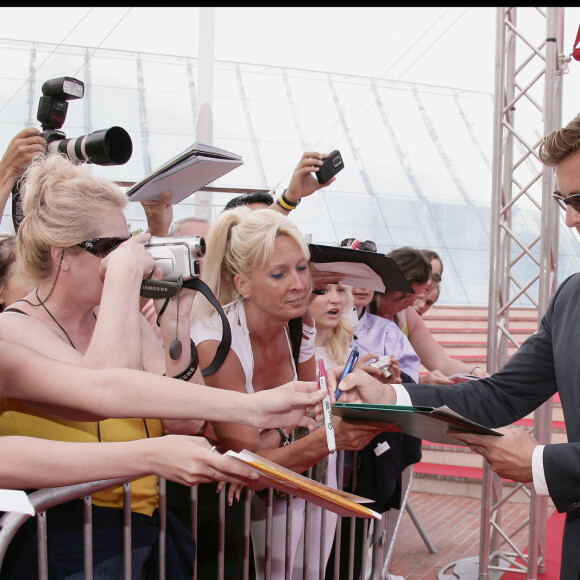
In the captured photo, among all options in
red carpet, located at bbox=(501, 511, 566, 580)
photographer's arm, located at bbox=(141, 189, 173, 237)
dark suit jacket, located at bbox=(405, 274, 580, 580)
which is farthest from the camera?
red carpet, located at bbox=(501, 511, 566, 580)

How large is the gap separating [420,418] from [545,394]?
0.72m

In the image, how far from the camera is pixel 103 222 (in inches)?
71.8

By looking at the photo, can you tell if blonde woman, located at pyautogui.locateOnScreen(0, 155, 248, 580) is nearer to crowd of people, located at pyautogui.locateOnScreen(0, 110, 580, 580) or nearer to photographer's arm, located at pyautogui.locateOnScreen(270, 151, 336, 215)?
crowd of people, located at pyautogui.locateOnScreen(0, 110, 580, 580)

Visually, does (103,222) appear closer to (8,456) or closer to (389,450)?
(8,456)

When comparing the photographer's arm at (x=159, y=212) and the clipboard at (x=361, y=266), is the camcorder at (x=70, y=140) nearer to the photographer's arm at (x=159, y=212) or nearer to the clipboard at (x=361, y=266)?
the photographer's arm at (x=159, y=212)

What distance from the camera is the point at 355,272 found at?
2.48m

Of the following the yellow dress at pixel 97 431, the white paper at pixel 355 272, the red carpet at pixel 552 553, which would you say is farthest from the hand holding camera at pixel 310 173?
the red carpet at pixel 552 553

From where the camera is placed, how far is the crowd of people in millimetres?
1420

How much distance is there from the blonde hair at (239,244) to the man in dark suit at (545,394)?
554 mm

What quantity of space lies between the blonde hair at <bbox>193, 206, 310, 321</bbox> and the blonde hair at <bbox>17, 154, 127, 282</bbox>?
1.61ft

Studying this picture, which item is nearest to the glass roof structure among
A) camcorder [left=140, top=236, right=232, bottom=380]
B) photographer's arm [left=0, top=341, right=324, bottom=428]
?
camcorder [left=140, top=236, right=232, bottom=380]

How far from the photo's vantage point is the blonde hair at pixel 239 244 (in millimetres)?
2268

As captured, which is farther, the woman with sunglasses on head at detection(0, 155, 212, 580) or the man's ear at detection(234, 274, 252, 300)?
the man's ear at detection(234, 274, 252, 300)

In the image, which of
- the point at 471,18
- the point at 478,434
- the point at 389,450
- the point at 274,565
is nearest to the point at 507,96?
the point at 389,450
